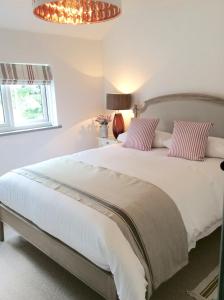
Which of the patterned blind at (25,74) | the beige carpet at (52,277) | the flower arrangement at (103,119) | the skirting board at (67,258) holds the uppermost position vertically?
the patterned blind at (25,74)

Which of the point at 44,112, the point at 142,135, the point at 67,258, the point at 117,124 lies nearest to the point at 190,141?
the point at 142,135

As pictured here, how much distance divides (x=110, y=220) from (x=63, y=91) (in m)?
2.58

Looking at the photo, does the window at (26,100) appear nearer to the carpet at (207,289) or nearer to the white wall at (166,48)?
the white wall at (166,48)

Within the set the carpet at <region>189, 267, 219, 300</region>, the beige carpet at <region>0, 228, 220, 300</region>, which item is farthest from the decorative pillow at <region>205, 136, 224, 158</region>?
the carpet at <region>189, 267, 219, 300</region>

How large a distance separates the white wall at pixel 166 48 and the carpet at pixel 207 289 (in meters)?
1.92

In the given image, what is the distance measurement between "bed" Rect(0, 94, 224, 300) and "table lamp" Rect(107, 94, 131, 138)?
3.12 ft

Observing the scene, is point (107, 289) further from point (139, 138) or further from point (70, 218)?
point (139, 138)

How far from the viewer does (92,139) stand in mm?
4305

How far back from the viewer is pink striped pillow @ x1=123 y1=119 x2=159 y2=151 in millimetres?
3084

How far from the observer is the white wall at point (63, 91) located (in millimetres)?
3305

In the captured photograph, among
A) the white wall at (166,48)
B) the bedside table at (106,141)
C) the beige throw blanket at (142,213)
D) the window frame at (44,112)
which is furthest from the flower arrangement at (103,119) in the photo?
the beige throw blanket at (142,213)

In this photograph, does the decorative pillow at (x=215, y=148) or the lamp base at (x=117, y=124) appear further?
the lamp base at (x=117, y=124)

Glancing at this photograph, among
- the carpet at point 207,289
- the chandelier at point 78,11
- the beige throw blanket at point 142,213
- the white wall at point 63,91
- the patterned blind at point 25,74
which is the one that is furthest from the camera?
the white wall at point 63,91

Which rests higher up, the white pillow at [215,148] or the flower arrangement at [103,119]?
the flower arrangement at [103,119]
